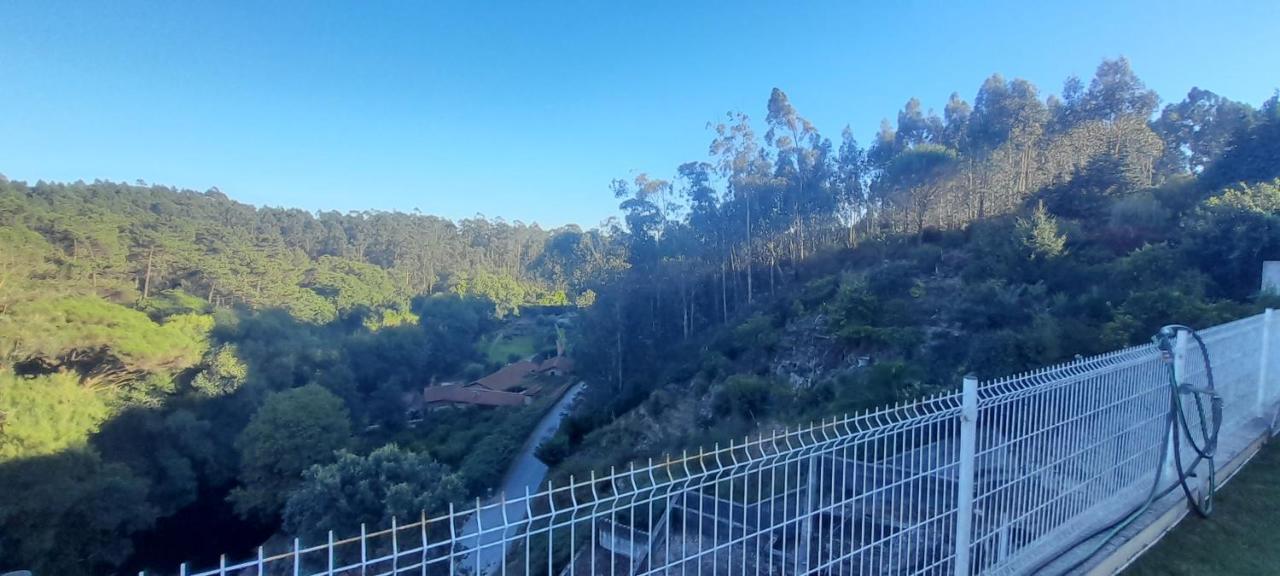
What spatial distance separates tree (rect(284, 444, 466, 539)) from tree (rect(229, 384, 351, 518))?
4.80 meters

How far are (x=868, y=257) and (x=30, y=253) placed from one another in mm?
29235

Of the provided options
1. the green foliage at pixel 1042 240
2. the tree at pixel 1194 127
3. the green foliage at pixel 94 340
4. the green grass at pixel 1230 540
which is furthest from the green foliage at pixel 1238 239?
the green foliage at pixel 94 340

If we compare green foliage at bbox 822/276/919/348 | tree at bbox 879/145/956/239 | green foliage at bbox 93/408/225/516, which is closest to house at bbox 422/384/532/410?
green foliage at bbox 93/408/225/516

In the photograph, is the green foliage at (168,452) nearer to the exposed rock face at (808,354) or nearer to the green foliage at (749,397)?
the green foliage at (749,397)

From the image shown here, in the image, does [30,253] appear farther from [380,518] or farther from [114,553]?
[380,518]

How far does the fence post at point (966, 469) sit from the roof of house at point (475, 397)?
78.1 ft

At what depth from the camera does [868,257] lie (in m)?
22.0

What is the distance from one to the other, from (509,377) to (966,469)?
28082 millimetres

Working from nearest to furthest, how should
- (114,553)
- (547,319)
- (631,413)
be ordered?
(114,553) → (631,413) → (547,319)

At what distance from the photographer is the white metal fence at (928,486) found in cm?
205

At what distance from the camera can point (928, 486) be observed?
2381mm

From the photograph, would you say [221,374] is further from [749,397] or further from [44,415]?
[749,397]

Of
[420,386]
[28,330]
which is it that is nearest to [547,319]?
[420,386]

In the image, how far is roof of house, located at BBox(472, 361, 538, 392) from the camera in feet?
92.2
